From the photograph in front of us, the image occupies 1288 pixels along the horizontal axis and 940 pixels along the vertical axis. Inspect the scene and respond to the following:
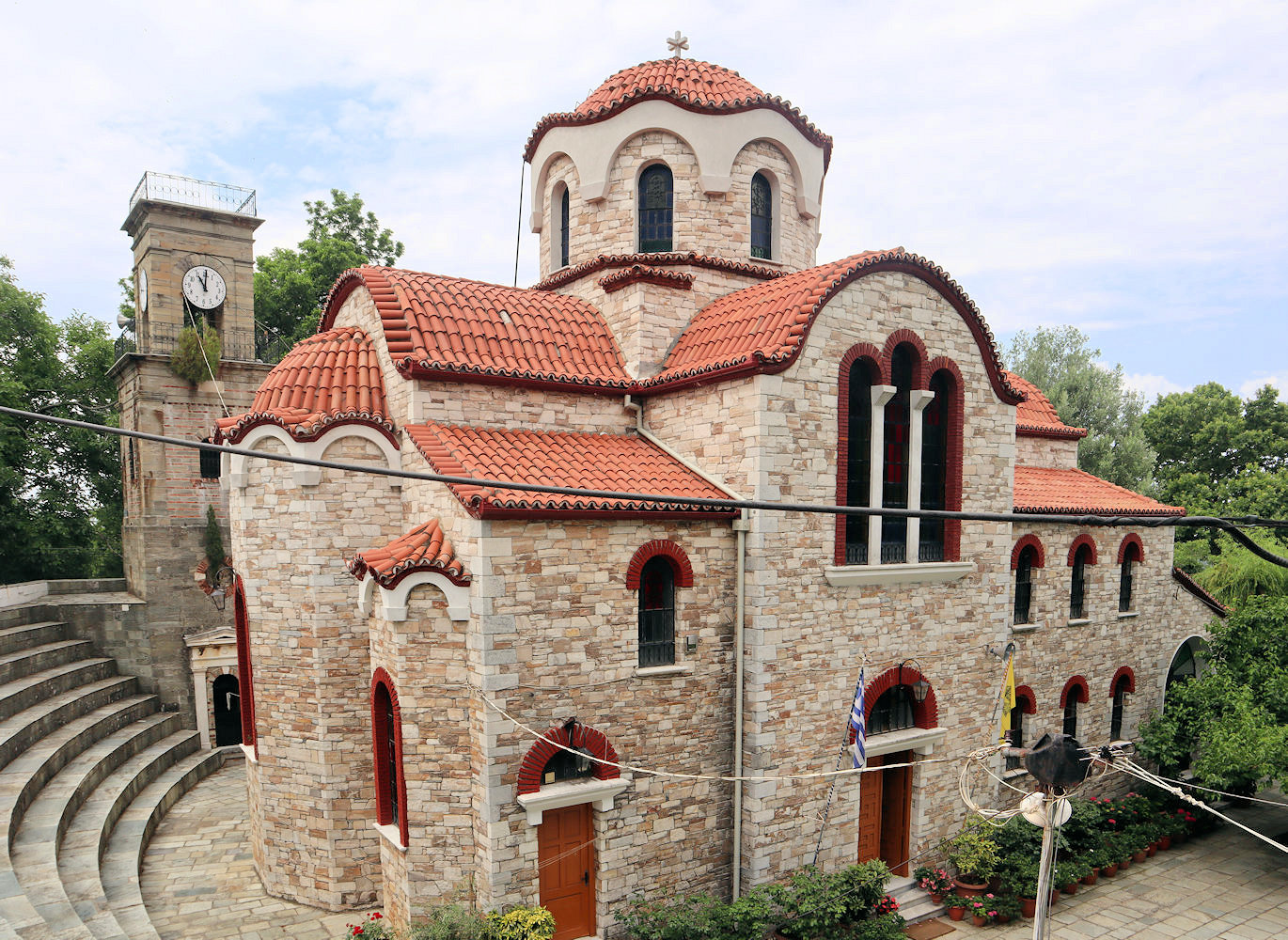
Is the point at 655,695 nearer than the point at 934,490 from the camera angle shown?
Yes

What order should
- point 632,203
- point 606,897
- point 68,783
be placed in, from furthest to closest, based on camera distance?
1. point 632,203
2. point 68,783
3. point 606,897

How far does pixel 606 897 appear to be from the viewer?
31.2 ft

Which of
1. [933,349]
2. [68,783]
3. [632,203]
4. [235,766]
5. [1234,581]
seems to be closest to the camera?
[933,349]

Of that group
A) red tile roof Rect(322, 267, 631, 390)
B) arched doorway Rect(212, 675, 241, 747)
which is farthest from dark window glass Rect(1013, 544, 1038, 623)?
arched doorway Rect(212, 675, 241, 747)

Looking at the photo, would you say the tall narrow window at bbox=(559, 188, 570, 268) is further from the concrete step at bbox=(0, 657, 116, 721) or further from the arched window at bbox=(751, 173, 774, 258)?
the concrete step at bbox=(0, 657, 116, 721)

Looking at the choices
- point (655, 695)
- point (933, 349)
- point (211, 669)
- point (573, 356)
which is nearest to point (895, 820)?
point (655, 695)

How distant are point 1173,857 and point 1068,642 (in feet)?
12.3

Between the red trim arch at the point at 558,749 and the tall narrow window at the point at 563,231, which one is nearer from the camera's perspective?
the red trim arch at the point at 558,749

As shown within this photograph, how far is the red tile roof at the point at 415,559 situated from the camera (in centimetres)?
873

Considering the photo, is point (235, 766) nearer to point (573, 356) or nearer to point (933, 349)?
point (573, 356)

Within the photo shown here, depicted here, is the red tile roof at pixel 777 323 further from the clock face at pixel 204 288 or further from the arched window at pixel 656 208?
the clock face at pixel 204 288

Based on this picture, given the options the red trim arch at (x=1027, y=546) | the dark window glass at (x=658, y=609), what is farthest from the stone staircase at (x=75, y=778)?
the red trim arch at (x=1027, y=546)

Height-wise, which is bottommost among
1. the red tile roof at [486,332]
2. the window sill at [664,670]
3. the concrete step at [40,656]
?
the concrete step at [40,656]

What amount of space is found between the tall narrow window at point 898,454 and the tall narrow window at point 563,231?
659 cm
